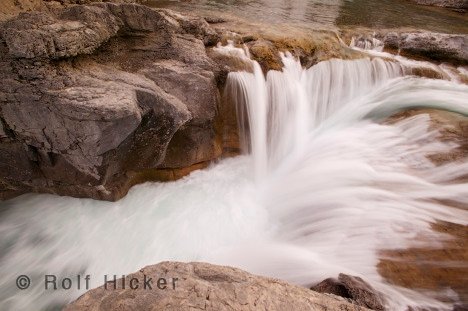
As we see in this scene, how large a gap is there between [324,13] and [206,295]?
1173cm

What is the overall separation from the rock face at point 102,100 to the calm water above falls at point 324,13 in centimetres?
436

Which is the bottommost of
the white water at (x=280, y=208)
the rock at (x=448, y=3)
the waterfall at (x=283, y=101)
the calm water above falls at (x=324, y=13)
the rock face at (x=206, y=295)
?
the white water at (x=280, y=208)

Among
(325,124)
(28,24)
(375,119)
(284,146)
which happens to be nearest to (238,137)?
(284,146)

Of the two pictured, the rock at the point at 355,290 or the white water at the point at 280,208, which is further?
the white water at the point at 280,208

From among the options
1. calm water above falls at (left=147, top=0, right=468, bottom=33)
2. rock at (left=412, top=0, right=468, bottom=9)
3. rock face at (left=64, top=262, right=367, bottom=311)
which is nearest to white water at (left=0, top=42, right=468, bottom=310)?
rock face at (left=64, top=262, right=367, bottom=311)

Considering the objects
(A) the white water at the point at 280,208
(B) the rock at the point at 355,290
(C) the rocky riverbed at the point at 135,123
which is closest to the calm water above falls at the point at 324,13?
(A) the white water at the point at 280,208

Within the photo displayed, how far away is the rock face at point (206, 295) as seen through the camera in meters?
2.43

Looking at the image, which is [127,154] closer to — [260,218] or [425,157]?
[260,218]

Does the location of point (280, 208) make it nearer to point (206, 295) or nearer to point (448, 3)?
point (206, 295)

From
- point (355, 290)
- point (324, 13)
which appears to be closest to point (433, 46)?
point (324, 13)

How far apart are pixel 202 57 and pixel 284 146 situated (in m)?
2.41

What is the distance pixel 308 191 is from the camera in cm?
537
